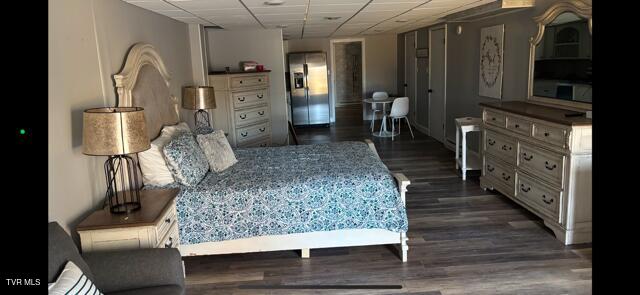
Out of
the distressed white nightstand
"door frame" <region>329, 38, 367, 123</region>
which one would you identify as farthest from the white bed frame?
"door frame" <region>329, 38, 367, 123</region>

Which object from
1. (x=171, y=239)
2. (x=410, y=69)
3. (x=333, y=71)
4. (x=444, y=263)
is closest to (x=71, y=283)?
(x=171, y=239)

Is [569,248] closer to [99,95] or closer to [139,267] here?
[139,267]

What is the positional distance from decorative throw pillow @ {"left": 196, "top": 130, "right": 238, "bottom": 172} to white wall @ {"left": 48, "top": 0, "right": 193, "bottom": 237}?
2.81 ft

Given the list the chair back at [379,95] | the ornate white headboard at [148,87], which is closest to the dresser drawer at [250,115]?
the ornate white headboard at [148,87]

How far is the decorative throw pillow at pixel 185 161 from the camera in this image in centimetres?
307

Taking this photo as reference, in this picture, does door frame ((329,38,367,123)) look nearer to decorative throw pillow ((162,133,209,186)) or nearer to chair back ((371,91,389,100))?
chair back ((371,91,389,100))

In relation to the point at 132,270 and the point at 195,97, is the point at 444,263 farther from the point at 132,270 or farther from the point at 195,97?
the point at 195,97

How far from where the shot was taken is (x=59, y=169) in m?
2.23

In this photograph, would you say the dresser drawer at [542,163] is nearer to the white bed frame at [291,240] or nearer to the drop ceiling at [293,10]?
the white bed frame at [291,240]

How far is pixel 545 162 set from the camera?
3527 mm

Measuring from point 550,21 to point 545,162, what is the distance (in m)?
1.39

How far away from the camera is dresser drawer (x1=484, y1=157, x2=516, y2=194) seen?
13.5 feet

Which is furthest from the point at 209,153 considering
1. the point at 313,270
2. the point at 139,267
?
the point at 139,267
